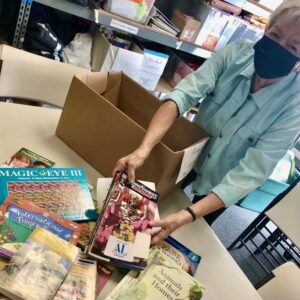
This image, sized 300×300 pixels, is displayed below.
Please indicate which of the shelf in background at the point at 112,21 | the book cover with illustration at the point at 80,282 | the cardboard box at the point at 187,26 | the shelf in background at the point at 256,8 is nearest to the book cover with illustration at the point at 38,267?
the book cover with illustration at the point at 80,282

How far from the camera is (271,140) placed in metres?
1.00

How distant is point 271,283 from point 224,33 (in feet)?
5.99

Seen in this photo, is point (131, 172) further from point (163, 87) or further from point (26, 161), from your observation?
point (163, 87)

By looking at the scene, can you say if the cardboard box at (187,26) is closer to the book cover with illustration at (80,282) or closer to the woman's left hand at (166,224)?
the woman's left hand at (166,224)

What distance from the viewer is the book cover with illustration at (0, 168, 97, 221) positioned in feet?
2.70

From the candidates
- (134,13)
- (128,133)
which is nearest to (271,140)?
(128,133)

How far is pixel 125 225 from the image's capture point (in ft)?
2.52

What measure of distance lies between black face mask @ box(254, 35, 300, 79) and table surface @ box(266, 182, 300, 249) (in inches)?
37.6

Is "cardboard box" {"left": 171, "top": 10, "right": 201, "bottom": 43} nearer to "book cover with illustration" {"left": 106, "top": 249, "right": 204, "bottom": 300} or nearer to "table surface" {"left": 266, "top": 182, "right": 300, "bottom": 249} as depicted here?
"table surface" {"left": 266, "top": 182, "right": 300, "bottom": 249}

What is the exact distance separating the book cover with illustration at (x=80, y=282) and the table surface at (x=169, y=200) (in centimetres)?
33

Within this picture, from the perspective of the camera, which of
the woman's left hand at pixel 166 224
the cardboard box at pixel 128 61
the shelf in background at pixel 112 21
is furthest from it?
the cardboard box at pixel 128 61

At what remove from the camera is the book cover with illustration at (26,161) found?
913 mm

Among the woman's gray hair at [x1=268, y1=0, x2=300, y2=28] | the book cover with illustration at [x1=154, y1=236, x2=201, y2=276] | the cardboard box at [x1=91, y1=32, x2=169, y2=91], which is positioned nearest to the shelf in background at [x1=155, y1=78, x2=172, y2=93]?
the cardboard box at [x1=91, y1=32, x2=169, y2=91]

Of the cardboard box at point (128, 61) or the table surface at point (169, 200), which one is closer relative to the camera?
the table surface at point (169, 200)
